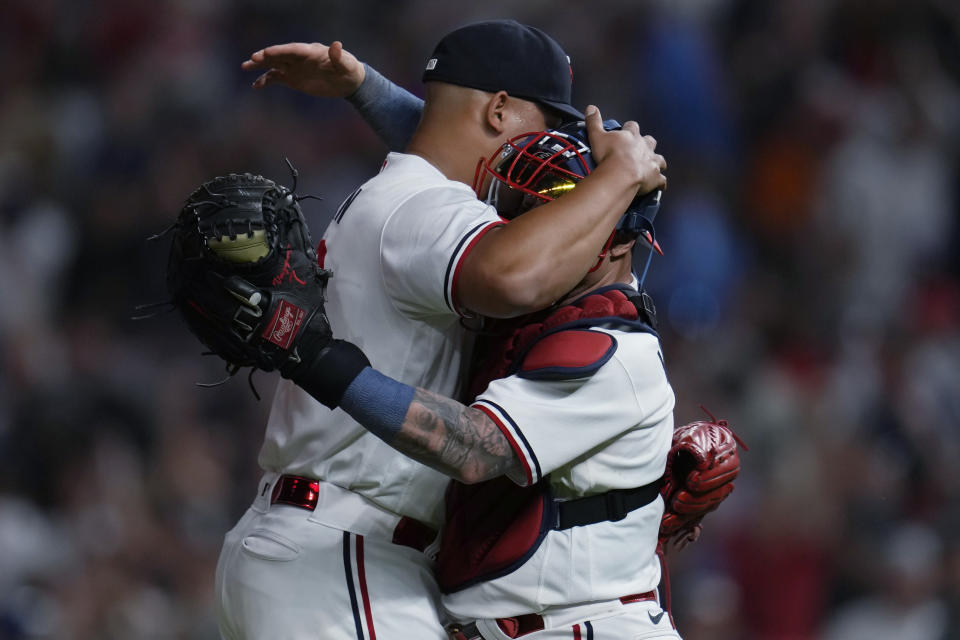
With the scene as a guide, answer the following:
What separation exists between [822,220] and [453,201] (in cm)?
506

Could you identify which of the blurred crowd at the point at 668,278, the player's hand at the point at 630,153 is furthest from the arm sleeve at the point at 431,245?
the blurred crowd at the point at 668,278

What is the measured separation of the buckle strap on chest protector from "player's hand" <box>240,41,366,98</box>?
1359 millimetres

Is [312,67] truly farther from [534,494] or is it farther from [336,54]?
[534,494]

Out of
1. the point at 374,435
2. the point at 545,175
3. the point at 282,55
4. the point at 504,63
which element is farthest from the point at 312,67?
the point at 374,435

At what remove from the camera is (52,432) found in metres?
6.34

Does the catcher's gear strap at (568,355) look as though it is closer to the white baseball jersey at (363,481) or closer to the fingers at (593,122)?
the white baseball jersey at (363,481)

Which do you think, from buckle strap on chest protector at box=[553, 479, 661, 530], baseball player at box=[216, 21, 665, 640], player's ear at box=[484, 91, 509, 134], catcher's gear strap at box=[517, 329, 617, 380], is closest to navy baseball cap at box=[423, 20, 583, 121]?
player's ear at box=[484, 91, 509, 134]

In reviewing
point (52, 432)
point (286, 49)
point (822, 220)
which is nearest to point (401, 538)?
point (286, 49)

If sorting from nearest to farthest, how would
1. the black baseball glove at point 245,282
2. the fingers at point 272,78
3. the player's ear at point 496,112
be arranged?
the black baseball glove at point 245,282, the player's ear at point 496,112, the fingers at point 272,78

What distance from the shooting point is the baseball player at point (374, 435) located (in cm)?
249

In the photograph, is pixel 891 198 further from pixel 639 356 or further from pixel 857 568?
pixel 639 356

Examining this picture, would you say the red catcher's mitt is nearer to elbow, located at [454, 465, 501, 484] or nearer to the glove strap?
elbow, located at [454, 465, 501, 484]

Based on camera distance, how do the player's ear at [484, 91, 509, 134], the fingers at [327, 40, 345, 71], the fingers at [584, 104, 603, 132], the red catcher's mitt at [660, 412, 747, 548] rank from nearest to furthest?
the fingers at [584, 104, 603, 132] < the red catcher's mitt at [660, 412, 747, 548] < the player's ear at [484, 91, 509, 134] < the fingers at [327, 40, 345, 71]

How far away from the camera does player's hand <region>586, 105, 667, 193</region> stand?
102 inches
